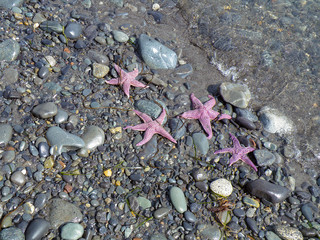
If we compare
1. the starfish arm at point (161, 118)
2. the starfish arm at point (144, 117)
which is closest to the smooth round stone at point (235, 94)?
the starfish arm at point (161, 118)

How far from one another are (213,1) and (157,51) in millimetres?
2509

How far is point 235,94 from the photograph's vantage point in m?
4.96

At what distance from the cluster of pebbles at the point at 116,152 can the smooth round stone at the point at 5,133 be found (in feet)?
0.04

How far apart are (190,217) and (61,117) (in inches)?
83.4

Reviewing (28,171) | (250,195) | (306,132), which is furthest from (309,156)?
(28,171)

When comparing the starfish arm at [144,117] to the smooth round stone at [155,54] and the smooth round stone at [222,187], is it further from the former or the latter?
the smooth round stone at [222,187]

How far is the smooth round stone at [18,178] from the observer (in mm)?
3494

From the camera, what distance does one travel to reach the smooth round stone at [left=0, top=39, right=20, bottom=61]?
4.46 m

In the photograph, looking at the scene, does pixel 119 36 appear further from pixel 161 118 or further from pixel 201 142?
pixel 201 142

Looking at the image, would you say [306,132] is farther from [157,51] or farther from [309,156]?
[157,51]

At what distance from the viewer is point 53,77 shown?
458 centimetres

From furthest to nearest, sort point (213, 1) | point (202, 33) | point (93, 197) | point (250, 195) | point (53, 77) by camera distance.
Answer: point (213, 1) < point (202, 33) < point (53, 77) < point (250, 195) < point (93, 197)

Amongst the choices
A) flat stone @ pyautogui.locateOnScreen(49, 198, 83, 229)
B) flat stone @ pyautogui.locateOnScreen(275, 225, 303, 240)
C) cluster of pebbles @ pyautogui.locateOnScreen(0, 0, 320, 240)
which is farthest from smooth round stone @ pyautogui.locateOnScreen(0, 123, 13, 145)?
flat stone @ pyautogui.locateOnScreen(275, 225, 303, 240)

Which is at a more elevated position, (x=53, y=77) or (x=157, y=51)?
(x=157, y=51)
